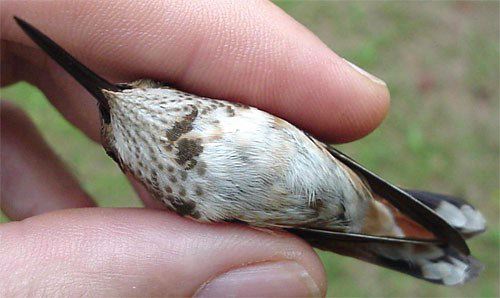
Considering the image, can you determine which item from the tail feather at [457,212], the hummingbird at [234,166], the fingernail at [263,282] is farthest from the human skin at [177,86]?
the tail feather at [457,212]

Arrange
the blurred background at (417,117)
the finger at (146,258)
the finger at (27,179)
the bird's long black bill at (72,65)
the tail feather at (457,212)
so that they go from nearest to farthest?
the finger at (146,258) < the bird's long black bill at (72,65) < the tail feather at (457,212) < the finger at (27,179) < the blurred background at (417,117)

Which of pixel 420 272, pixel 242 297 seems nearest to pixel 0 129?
pixel 242 297

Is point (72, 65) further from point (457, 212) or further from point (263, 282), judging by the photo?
point (457, 212)

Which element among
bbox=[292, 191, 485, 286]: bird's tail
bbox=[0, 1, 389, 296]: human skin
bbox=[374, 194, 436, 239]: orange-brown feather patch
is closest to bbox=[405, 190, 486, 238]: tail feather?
bbox=[292, 191, 485, 286]: bird's tail

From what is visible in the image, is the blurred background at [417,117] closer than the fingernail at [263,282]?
No

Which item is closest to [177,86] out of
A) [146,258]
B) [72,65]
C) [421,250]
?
[72,65]

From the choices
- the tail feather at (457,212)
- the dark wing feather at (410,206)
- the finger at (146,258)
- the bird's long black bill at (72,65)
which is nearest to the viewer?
the finger at (146,258)

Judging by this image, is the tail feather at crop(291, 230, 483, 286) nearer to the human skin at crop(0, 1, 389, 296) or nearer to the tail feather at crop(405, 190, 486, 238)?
the tail feather at crop(405, 190, 486, 238)

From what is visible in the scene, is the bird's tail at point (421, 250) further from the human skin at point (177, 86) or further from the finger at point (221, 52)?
the finger at point (221, 52)
